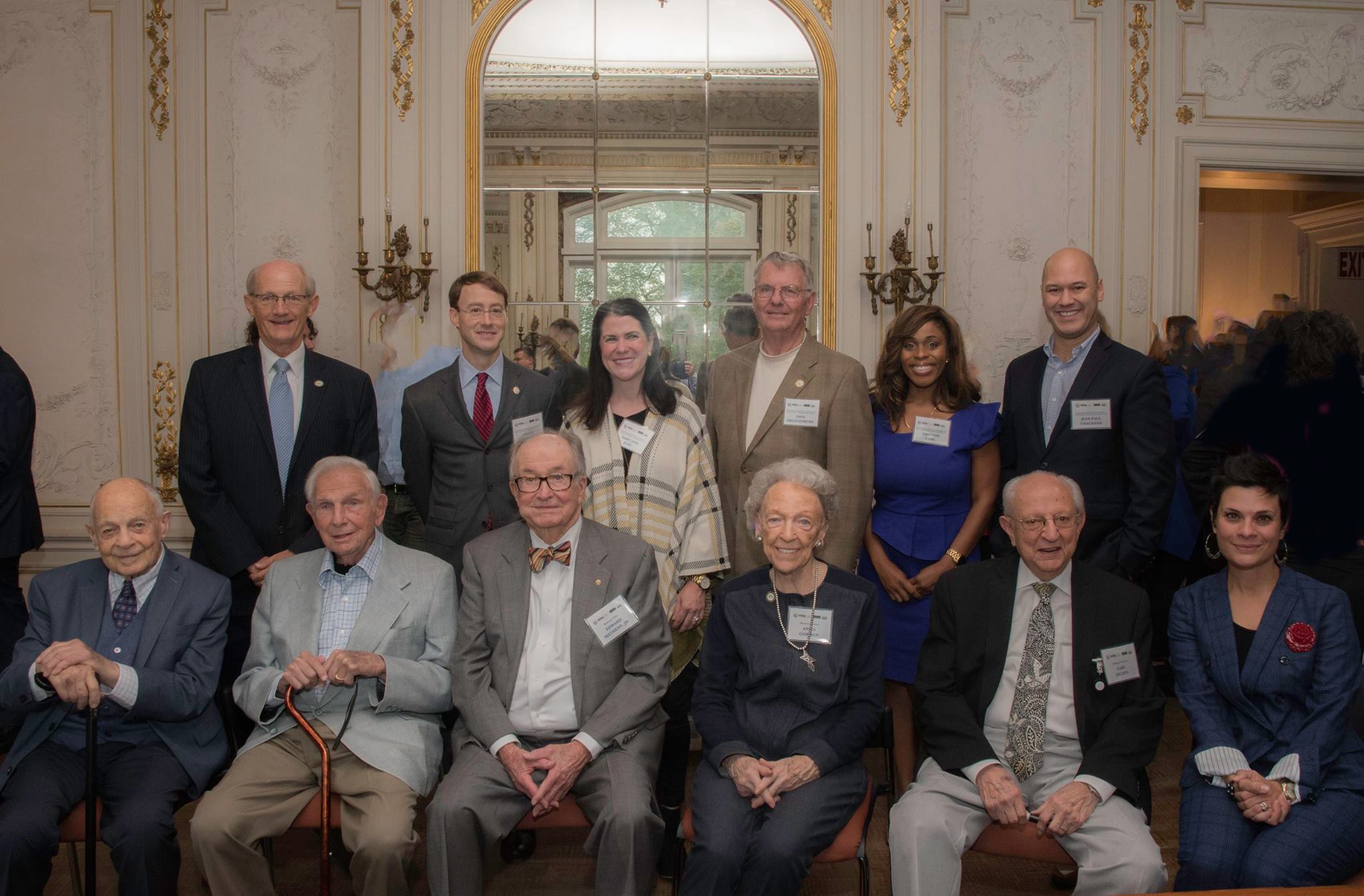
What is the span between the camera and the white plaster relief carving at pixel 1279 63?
5.25m

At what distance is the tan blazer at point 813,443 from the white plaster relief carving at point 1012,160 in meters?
2.05

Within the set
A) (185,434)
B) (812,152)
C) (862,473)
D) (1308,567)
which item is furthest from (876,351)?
(185,434)

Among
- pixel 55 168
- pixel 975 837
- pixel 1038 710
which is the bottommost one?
pixel 975 837

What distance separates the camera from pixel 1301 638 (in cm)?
257

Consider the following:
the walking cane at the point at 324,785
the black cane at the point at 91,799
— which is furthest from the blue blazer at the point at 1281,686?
the black cane at the point at 91,799

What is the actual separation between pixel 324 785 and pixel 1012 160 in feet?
13.8

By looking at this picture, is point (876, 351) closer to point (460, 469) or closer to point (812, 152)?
A: point (812, 152)

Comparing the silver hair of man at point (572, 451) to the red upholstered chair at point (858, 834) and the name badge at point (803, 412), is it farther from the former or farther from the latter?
the red upholstered chair at point (858, 834)

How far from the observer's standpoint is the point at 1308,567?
308 cm

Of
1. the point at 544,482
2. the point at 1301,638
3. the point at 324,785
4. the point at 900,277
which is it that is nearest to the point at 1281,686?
the point at 1301,638

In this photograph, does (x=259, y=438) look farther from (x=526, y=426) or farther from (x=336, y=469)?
(x=526, y=426)

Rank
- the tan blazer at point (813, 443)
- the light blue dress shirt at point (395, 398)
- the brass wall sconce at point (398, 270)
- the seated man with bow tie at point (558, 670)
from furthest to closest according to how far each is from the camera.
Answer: the brass wall sconce at point (398, 270), the light blue dress shirt at point (395, 398), the tan blazer at point (813, 443), the seated man with bow tie at point (558, 670)

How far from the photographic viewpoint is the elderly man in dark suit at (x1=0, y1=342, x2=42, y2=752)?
11.1 ft

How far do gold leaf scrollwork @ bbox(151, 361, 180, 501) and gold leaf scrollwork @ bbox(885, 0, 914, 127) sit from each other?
12.0 ft
